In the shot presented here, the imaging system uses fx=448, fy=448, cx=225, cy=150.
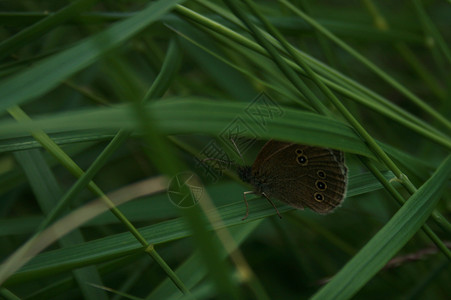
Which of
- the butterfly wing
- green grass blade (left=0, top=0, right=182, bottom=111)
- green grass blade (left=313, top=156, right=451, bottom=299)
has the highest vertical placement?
green grass blade (left=0, top=0, right=182, bottom=111)

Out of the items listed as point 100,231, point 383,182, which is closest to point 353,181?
point 383,182

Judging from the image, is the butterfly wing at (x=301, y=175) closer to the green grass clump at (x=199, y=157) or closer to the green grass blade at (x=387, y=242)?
the green grass clump at (x=199, y=157)

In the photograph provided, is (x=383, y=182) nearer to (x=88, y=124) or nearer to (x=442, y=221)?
(x=442, y=221)

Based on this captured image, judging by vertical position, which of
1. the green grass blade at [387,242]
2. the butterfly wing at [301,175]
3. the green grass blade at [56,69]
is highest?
the green grass blade at [56,69]

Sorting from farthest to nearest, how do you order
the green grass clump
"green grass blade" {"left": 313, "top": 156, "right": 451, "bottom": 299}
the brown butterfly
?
the brown butterfly → "green grass blade" {"left": 313, "top": 156, "right": 451, "bottom": 299} → the green grass clump

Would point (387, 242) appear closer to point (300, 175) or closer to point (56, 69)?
point (300, 175)

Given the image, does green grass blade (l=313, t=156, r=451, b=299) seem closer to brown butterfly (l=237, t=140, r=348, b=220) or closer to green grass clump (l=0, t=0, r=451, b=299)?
green grass clump (l=0, t=0, r=451, b=299)

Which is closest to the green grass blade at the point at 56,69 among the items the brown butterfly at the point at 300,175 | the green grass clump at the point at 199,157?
the green grass clump at the point at 199,157

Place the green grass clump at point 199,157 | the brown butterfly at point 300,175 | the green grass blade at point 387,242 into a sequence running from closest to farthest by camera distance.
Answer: the green grass clump at point 199,157 → the green grass blade at point 387,242 → the brown butterfly at point 300,175

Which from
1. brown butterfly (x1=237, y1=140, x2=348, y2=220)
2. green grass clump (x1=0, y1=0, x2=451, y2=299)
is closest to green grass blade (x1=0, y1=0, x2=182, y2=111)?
green grass clump (x1=0, y1=0, x2=451, y2=299)
